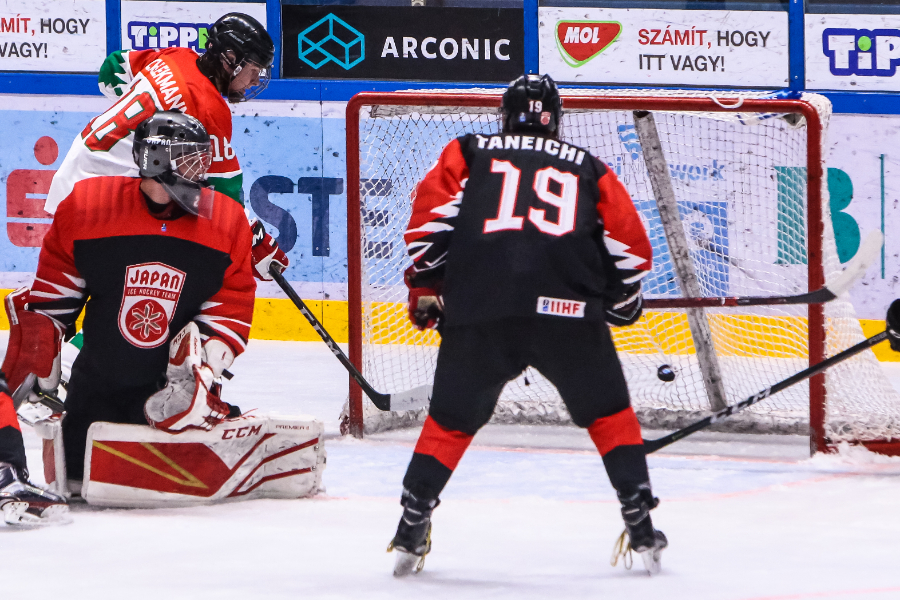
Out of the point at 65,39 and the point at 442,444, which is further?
the point at 65,39

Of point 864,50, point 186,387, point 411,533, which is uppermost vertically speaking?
point 864,50

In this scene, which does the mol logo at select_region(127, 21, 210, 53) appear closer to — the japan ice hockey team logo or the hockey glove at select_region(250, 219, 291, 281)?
the hockey glove at select_region(250, 219, 291, 281)

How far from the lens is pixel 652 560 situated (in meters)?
2.37

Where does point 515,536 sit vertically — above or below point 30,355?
below

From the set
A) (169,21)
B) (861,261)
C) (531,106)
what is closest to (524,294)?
(531,106)

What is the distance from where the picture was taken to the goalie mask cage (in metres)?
3.74

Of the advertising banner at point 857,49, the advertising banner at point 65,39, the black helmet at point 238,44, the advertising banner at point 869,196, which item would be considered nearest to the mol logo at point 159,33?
the advertising banner at point 65,39

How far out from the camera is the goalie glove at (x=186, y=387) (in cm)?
282

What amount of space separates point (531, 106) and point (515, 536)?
100 cm

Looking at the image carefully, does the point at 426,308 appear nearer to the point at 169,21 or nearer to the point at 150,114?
the point at 150,114

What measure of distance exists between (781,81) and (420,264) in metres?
3.87

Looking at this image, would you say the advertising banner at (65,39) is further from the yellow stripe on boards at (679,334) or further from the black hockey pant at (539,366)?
the black hockey pant at (539,366)

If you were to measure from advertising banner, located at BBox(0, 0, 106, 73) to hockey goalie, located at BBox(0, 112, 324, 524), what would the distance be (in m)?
3.34

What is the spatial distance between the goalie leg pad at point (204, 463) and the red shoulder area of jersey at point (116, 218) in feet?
1.53
